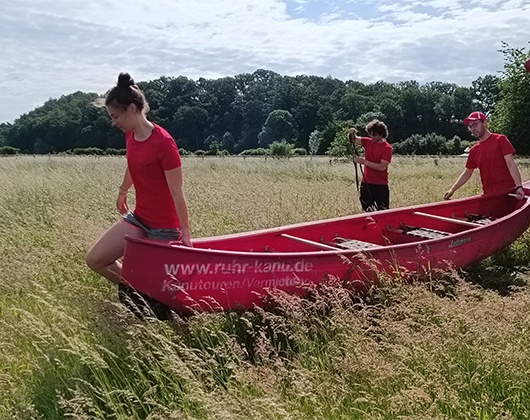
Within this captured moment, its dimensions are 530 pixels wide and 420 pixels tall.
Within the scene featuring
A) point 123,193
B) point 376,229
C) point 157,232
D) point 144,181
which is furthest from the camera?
point 376,229

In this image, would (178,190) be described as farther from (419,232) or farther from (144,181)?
(419,232)

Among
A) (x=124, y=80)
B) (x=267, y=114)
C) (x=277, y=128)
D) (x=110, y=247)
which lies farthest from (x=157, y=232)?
(x=267, y=114)

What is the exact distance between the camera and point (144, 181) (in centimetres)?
417

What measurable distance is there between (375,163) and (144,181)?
4.15m

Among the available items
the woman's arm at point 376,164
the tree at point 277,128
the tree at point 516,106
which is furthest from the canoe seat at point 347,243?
the tree at point 277,128

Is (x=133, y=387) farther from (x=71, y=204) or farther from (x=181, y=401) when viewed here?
(x=71, y=204)

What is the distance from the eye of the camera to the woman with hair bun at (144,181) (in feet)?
13.1

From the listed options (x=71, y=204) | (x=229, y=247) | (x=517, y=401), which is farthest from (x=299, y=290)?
(x=71, y=204)

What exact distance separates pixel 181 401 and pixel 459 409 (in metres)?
1.56

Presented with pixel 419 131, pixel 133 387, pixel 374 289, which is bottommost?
pixel 133 387

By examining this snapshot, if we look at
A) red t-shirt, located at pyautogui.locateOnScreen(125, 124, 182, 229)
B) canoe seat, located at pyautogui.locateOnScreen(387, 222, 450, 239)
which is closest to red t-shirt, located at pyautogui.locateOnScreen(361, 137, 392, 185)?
canoe seat, located at pyautogui.locateOnScreen(387, 222, 450, 239)

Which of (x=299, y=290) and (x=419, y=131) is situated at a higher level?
(x=419, y=131)

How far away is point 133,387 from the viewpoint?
3576 millimetres

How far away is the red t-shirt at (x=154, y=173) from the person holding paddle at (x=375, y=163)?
3.86 metres
